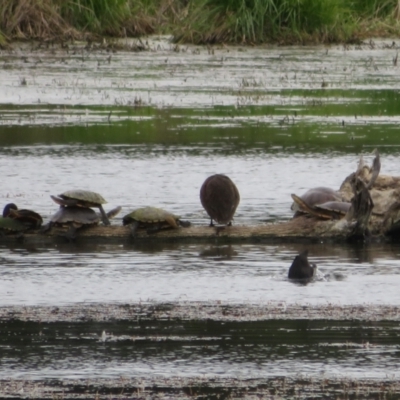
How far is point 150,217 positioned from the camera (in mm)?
10719

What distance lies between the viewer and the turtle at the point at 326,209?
35.5 feet

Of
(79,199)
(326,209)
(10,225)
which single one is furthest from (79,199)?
(326,209)

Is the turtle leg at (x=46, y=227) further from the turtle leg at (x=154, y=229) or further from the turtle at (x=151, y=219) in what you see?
the turtle leg at (x=154, y=229)

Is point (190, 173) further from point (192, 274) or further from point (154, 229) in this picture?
point (192, 274)

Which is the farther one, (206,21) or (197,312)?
(206,21)

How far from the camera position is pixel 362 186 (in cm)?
1052

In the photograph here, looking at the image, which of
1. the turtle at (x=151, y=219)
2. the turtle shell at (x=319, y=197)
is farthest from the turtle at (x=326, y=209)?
the turtle at (x=151, y=219)

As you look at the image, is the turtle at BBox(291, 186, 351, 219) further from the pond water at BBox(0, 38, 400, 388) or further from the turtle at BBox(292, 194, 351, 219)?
the pond water at BBox(0, 38, 400, 388)

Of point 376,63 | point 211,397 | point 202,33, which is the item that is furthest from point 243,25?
point 211,397

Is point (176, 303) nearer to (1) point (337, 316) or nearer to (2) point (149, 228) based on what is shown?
(1) point (337, 316)

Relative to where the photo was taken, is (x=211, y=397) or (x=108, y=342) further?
(x=108, y=342)

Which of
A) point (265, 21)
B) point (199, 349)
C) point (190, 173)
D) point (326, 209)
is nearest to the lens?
point (199, 349)

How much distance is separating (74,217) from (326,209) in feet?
6.39

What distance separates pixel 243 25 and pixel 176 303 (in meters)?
26.4
